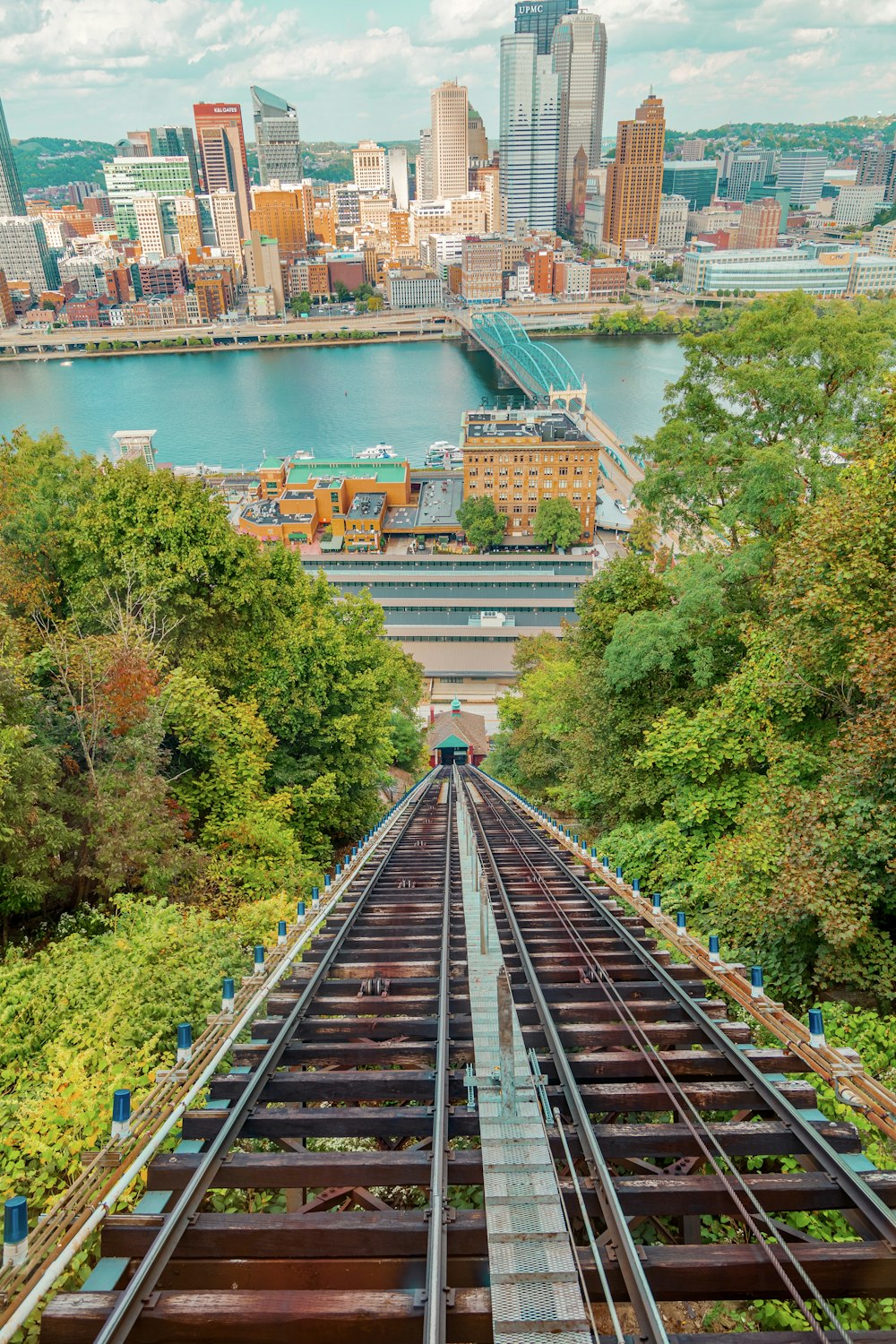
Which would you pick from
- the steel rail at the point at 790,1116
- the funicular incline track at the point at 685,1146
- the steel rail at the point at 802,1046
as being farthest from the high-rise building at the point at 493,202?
the funicular incline track at the point at 685,1146

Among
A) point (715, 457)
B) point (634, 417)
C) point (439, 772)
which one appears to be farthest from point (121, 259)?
point (715, 457)

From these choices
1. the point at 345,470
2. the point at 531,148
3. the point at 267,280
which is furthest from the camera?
the point at 531,148

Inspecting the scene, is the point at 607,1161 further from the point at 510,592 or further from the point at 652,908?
the point at 510,592

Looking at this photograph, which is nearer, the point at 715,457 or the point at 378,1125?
the point at 378,1125

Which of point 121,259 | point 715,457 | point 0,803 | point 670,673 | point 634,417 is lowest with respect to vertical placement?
point 0,803

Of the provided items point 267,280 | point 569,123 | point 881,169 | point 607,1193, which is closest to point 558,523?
point 607,1193

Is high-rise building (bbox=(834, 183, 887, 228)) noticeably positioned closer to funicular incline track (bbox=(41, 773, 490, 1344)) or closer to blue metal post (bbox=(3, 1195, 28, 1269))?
funicular incline track (bbox=(41, 773, 490, 1344))

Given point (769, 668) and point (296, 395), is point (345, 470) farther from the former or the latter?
point (769, 668)
